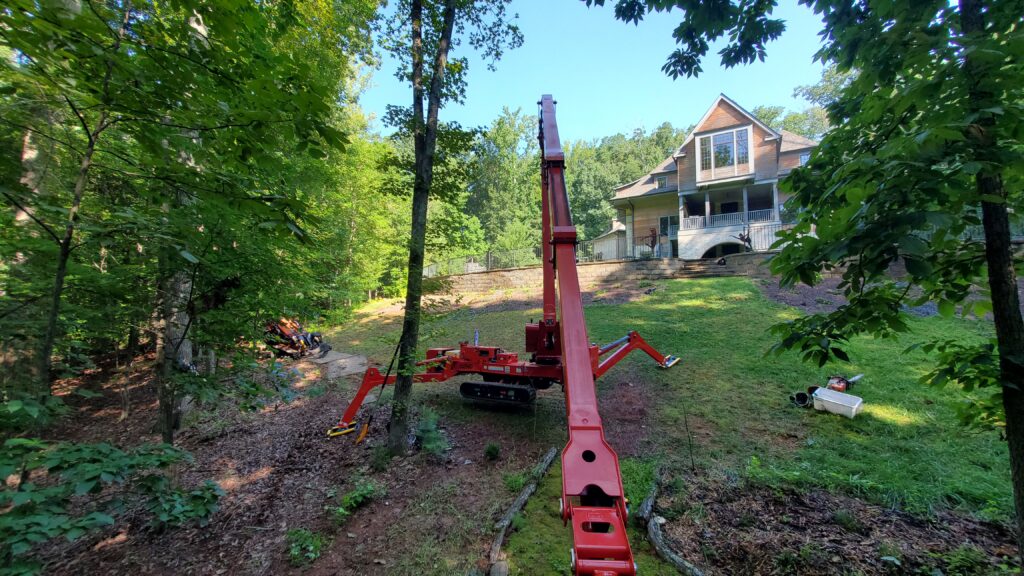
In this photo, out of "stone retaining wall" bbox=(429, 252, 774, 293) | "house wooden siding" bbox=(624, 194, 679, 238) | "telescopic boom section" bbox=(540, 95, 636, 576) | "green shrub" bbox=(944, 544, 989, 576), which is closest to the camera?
"telescopic boom section" bbox=(540, 95, 636, 576)

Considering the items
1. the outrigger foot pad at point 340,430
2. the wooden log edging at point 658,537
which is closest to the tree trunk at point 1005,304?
the wooden log edging at point 658,537

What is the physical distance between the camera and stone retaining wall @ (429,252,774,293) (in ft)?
52.3

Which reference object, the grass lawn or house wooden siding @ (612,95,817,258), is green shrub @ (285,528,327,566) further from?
house wooden siding @ (612,95,817,258)

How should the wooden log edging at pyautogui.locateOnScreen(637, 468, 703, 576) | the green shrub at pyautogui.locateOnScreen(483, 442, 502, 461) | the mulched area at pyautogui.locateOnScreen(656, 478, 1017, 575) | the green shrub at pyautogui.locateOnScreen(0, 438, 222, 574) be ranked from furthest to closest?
the green shrub at pyautogui.locateOnScreen(483, 442, 502, 461) → the wooden log edging at pyautogui.locateOnScreen(637, 468, 703, 576) → the mulched area at pyautogui.locateOnScreen(656, 478, 1017, 575) → the green shrub at pyautogui.locateOnScreen(0, 438, 222, 574)

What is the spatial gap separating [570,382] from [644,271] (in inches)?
615

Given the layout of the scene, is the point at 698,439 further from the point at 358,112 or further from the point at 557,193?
the point at 358,112

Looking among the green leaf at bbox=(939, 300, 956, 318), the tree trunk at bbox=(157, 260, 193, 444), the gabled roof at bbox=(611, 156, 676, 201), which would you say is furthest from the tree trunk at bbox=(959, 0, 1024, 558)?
the gabled roof at bbox=(611, 156, 676, 201)

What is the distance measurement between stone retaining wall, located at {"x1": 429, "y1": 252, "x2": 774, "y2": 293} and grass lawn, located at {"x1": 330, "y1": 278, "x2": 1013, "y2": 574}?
17.9ft

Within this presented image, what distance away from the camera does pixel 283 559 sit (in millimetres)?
3867

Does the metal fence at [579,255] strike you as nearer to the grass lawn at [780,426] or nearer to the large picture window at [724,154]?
the large picture window at [724,154]

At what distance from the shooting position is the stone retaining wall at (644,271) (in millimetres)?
15930

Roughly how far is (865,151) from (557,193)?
254 cm

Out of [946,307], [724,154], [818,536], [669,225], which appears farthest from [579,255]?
[946,307]

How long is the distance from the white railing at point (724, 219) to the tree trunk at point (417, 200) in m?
19.3
